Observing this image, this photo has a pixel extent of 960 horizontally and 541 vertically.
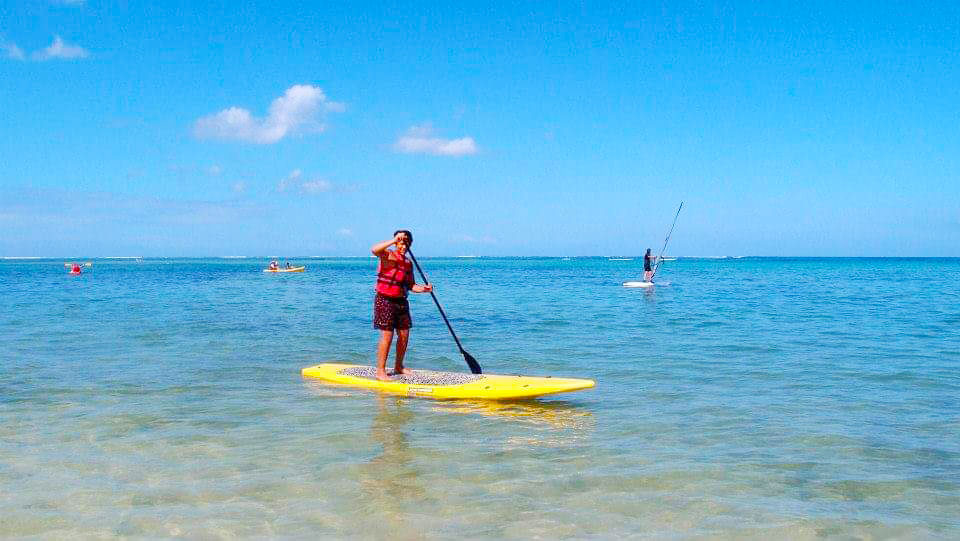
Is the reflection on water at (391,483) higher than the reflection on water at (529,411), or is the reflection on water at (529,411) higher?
A: the reflection on water at (529,411)

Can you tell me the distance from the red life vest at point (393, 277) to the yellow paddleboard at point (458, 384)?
125cm

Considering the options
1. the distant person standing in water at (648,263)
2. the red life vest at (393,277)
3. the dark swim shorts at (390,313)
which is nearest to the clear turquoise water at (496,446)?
the dark swim shorts at (390,313)

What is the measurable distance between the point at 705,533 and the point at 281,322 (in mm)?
17658

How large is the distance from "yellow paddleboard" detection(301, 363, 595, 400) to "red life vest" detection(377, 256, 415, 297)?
49.2 inches

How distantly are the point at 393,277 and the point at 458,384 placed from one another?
1700 mm

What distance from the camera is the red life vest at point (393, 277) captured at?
383 inches

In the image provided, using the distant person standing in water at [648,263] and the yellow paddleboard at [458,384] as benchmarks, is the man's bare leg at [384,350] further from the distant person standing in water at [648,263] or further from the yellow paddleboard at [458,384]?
the distant person standing in water at [648,263]

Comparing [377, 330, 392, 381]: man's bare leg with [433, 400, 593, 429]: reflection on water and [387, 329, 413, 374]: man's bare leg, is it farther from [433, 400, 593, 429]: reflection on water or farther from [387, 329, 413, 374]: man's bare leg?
[433, 400, 593, 429]: reflection on water

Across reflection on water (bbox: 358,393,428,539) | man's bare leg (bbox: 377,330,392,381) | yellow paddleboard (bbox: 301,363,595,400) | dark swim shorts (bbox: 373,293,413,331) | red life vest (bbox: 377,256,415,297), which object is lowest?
reflection on water (bbox: 358,393,428,539)

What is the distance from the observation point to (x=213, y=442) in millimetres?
7066

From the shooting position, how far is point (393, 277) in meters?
9.79

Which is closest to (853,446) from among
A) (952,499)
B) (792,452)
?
(792,452)

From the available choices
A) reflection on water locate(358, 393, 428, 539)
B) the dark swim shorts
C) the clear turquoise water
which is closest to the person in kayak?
the dark swim shorts

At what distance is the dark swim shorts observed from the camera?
9867mm
